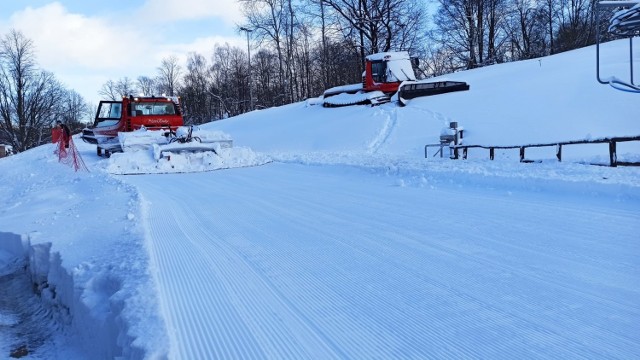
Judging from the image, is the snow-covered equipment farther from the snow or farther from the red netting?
the snow

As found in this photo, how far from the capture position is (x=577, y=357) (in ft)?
7.63

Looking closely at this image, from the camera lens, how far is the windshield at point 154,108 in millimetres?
16578

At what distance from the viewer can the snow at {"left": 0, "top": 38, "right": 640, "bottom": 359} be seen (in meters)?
2.61

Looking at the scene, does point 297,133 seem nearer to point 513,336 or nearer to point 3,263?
point 3,263

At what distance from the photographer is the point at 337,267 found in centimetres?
381

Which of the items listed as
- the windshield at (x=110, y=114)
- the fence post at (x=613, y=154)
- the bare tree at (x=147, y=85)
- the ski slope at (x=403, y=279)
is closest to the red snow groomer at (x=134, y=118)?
the windshield at (x=110, y=114)

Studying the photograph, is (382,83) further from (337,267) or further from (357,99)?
(337,267)

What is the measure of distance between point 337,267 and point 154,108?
15025 mm

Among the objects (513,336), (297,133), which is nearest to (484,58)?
(297,133)

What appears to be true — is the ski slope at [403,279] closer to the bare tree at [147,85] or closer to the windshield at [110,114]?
the windshield at [110,114]

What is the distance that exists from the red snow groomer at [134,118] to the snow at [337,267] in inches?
292

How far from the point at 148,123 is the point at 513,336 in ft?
52.6

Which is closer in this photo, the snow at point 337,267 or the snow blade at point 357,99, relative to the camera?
the snow at point 337,267

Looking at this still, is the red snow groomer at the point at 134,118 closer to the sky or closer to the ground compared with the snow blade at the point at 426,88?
closer to the ground
